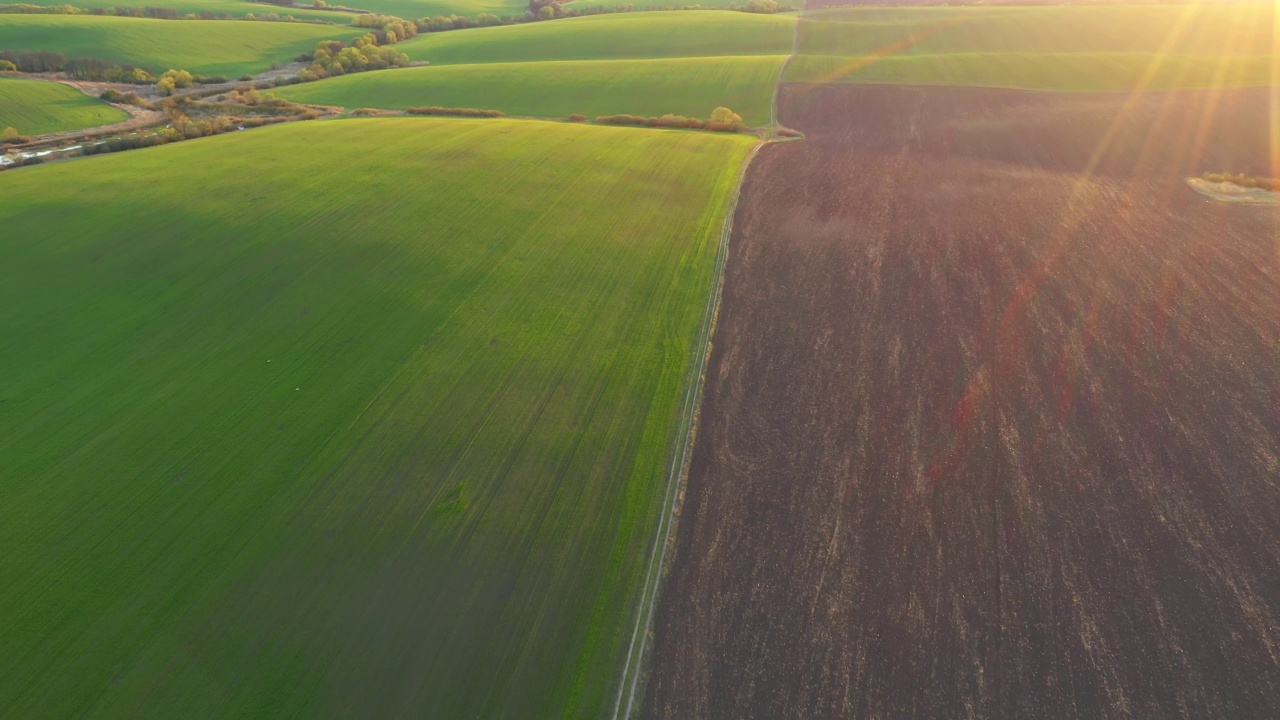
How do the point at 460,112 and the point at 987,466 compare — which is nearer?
the point at 987,466

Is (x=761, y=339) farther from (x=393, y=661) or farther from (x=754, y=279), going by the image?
(x=393, y=661)

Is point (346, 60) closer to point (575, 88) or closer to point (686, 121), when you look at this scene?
point (575, 88)

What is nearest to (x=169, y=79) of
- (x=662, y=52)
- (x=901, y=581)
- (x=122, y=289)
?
(x=122, y=289)

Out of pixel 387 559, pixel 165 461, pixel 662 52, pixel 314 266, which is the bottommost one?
pixel 387 559

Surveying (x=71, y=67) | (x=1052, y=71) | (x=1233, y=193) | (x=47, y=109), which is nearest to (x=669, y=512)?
(x=1233, y=193)

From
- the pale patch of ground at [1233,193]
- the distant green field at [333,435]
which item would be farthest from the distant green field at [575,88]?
the pale patch of ground at [1233,193]
